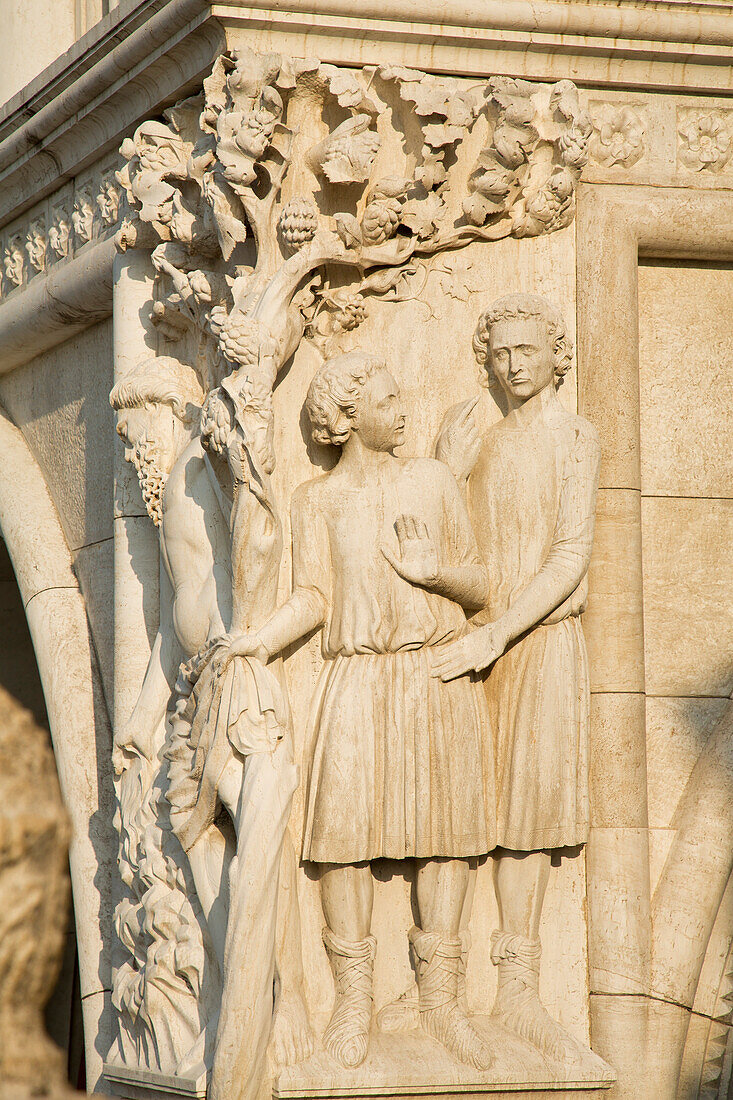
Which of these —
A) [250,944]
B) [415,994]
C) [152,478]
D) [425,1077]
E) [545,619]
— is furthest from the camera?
[152,478]

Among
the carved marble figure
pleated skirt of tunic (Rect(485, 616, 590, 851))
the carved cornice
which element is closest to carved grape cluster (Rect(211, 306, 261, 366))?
the carved marble figure

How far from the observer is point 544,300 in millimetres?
6113

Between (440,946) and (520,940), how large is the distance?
1.06ft

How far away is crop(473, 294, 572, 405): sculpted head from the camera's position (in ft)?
19.7

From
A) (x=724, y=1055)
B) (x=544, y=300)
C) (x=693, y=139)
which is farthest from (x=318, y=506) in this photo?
(x=724, y=1055)

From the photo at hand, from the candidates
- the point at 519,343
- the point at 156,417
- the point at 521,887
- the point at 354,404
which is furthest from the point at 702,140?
the point at 521,887

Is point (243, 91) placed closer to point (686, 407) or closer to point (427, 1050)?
Result: point (686, 407)

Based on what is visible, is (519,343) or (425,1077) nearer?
(425,1077)

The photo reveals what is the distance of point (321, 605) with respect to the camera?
5.79 m

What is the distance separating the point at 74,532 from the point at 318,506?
→ 1.99m

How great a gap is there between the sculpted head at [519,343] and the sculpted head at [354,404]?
0.44 m

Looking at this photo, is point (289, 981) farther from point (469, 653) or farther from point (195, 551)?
point (195, 551)

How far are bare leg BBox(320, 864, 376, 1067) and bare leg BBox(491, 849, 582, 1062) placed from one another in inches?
19.0

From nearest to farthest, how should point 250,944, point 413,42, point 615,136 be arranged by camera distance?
point 250,944
point 413,42
point 615,136
